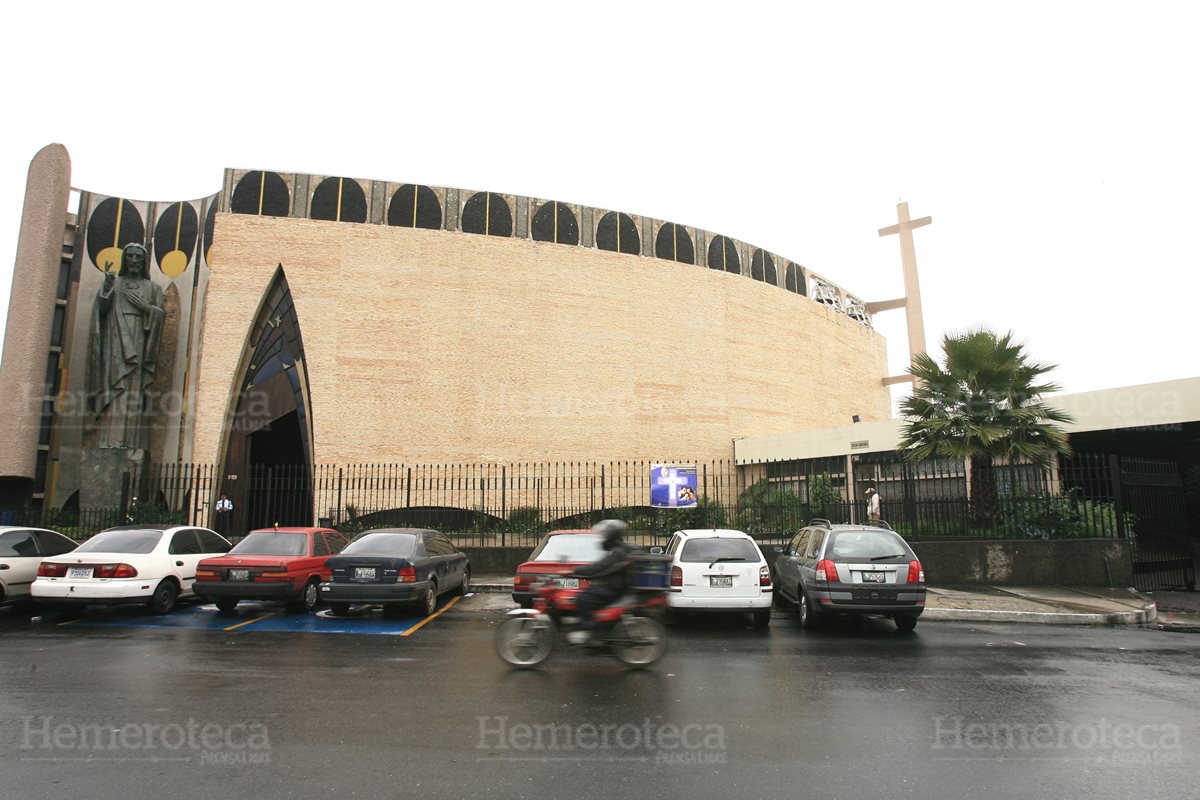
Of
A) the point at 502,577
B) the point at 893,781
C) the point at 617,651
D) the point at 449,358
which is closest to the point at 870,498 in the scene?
the point at 502,577

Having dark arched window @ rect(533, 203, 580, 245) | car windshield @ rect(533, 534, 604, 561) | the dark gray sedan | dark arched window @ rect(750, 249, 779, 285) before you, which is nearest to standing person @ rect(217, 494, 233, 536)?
dark arched window @ rect(533, 203, 580, 245)

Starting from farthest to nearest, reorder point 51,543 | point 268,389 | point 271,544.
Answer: point 268,389, point 51,543, point 271,544

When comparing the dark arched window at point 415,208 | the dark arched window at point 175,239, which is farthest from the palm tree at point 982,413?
the dark arched window at point 175,239

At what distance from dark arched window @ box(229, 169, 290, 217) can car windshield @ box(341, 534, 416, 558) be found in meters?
22.0

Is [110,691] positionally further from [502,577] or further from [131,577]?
[502,577]

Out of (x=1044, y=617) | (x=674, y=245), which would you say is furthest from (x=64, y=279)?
(x=1044, y=617)

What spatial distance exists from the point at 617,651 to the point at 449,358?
23359 mm

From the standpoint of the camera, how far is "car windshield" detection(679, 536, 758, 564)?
398 inches

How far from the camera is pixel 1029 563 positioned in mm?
Result: 14555

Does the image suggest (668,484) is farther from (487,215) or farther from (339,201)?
(339,201)

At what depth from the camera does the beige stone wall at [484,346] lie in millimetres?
28188

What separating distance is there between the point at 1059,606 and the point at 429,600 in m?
10.6

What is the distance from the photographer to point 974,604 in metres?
12.3

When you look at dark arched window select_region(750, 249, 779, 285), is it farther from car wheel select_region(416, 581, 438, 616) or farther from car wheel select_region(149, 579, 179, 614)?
car wheel select_region(149, 579, 179, 614)
